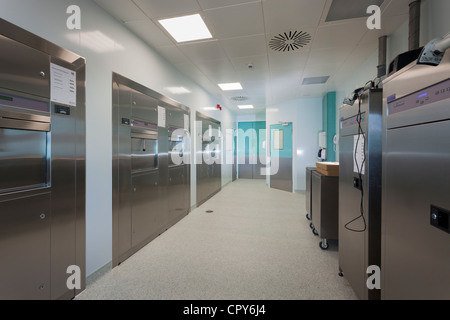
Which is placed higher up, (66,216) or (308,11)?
(308,11)

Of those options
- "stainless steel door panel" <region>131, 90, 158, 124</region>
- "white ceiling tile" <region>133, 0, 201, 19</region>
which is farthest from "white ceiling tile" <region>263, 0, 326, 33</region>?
"stainless steel door panel" <region>131, 90, 158, 124</region>

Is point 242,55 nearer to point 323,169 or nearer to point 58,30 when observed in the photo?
point 323,169

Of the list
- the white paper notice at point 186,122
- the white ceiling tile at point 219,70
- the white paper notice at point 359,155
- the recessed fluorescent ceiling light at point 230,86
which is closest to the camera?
the white paper notice at point 359,155

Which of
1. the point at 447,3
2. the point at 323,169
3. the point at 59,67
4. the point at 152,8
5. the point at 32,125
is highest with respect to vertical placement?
the point at 152,8

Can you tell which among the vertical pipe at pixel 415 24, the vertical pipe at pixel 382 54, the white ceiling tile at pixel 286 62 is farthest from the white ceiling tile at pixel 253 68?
the vertical pipe at pixel 415 24

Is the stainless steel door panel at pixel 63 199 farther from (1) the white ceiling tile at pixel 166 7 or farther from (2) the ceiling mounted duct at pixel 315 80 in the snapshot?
(2) the ceiling mounted duct at pixel 315 80

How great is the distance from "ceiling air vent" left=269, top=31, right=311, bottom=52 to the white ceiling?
3.0 inches

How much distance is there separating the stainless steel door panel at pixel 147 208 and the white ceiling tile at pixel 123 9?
6.31 ft

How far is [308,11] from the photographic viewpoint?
2.43 metres

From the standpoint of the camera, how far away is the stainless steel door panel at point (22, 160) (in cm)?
146

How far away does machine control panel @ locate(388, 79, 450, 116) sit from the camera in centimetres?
95

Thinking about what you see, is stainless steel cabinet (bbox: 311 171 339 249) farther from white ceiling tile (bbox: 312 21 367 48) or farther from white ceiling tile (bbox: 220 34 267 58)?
white ceiling tile (bbox: 220 34 267 58)

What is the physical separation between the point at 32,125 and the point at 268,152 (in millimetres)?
6935
